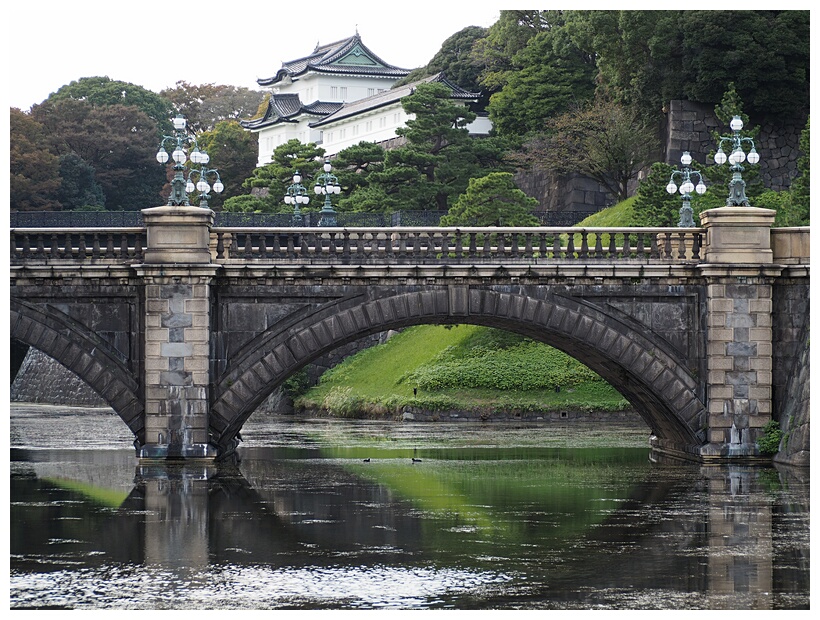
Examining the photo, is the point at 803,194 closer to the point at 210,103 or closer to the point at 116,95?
the point at 116,95

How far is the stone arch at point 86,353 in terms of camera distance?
102 ft

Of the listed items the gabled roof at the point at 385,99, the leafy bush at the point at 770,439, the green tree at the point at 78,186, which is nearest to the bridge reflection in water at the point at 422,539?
the leafy bush at the point at 770,439

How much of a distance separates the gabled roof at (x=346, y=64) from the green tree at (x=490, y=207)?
148 ft

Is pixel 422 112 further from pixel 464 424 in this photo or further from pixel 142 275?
pixel 142 275

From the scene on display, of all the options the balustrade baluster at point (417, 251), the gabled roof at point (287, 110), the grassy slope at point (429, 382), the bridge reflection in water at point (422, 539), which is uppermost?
the gabled roof at point (287, 110)

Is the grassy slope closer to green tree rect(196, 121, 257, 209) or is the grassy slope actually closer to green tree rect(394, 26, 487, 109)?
green tree rect(394, 26, 487, 109)

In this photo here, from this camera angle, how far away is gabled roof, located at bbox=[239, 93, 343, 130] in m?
98.7

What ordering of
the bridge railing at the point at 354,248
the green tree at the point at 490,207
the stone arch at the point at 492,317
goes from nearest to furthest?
the bridge railing at the point at 354,248
the stone arch at the point at 492,317
the green tree at the point at 490,207

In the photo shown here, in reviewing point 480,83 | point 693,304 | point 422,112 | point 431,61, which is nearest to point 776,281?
point 693,304

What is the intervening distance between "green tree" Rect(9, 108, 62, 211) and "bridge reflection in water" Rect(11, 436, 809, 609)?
51.7 meters

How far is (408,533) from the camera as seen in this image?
21344 millimetres

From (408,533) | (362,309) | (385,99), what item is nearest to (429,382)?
(362,309)

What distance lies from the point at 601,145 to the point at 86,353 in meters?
38.2

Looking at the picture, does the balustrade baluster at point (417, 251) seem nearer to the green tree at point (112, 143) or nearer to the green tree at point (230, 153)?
the green tree at point (112, 143)
